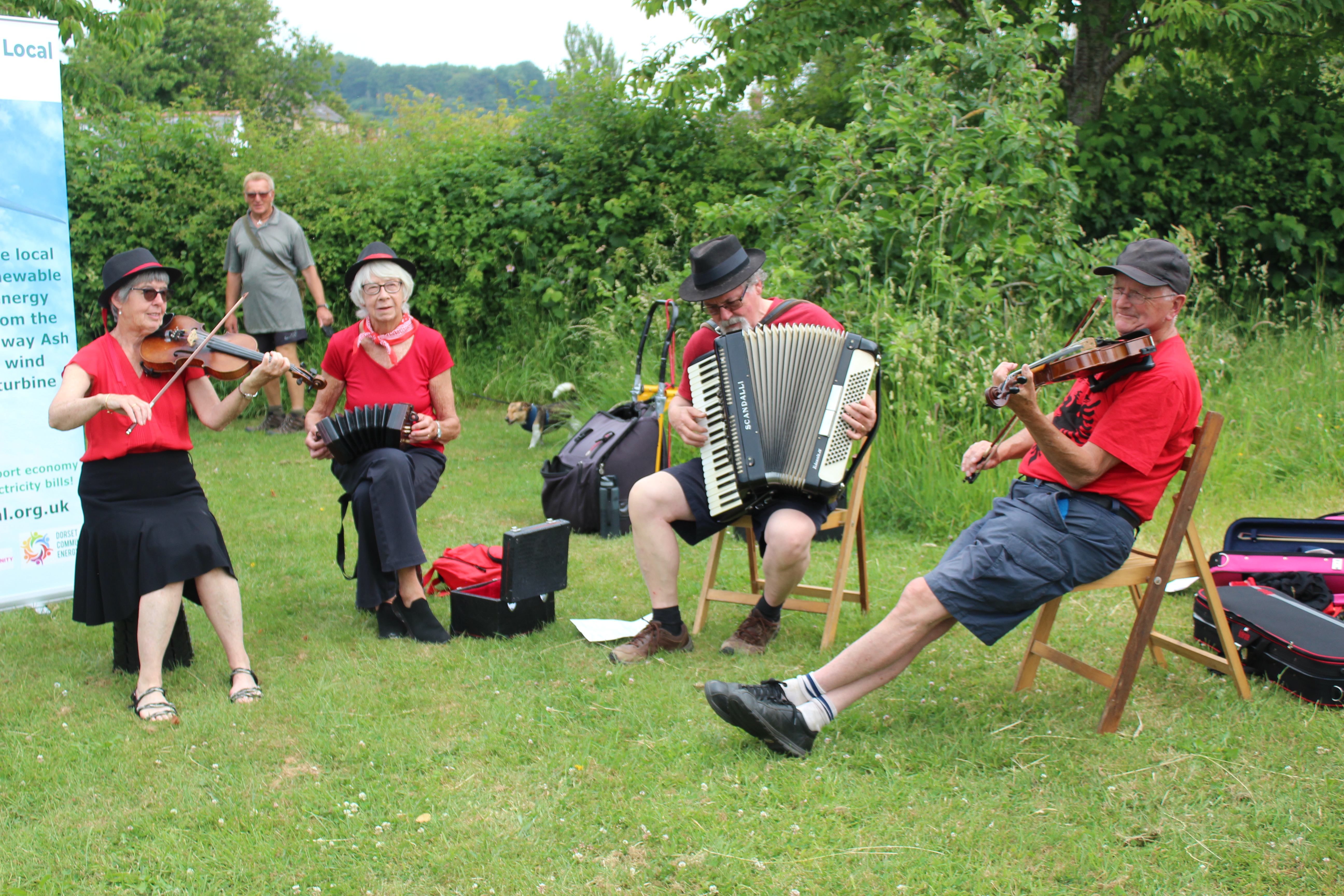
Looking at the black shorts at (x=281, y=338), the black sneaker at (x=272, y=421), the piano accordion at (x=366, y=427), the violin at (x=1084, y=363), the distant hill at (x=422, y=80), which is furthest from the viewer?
the distant hill at (x=422, y=80)

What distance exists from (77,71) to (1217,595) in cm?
1089

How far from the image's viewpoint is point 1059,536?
320 centimetres

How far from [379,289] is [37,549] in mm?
1958

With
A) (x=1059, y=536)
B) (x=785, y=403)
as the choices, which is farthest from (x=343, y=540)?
(x=1059, y=536)

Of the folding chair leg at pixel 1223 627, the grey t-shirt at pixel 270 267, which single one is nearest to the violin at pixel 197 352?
the folding chair leg at pixel 1223 627

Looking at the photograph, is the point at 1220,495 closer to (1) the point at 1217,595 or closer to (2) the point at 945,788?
(1) the point at 1217,595

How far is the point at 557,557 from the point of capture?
4285 mm

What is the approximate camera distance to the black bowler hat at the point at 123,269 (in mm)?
3621

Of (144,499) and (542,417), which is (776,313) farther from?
(542,417)

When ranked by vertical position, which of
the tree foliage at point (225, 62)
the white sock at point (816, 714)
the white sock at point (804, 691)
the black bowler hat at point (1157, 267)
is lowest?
the white sock at point (816, 714)

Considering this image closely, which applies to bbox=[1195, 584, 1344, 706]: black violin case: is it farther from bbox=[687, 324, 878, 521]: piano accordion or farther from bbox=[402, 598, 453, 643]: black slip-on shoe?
bbox=[402, 598, 453, 643]: black slip-on shoe

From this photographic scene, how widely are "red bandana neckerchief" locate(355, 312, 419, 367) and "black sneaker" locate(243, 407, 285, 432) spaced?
4529 mm

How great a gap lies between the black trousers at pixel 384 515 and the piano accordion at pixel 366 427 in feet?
0.21

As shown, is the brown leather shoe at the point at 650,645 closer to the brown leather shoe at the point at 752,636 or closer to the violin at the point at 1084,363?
the brown leather shoe at the point at 752,636
